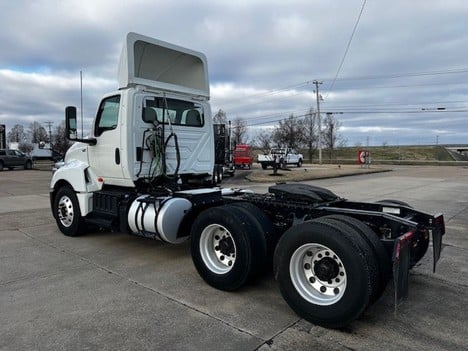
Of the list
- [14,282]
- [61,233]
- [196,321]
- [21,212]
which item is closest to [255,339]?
[196,321]

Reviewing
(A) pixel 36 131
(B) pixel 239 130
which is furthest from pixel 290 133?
(A) pixel 36 131

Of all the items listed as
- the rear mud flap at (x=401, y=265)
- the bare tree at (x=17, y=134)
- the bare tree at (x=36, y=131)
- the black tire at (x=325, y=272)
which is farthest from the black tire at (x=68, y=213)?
the bare tree at (x=17, y=134)

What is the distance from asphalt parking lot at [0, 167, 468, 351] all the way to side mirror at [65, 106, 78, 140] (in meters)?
1.93

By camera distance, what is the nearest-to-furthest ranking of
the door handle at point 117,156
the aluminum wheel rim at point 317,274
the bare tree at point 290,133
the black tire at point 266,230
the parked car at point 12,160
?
the aluminum wheel rim at point 317,274 → the black tire at point 266,230 → the door handle at point 117,156 → the parked car at point 12,160 → the bare tree at point 290,133

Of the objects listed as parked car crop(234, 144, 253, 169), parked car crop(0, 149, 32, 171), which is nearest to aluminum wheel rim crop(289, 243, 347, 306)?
parked car crop(234, 144, 253, 169)

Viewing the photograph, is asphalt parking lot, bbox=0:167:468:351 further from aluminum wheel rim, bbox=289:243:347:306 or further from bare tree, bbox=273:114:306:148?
bare tree, bbox=273:114:306:148

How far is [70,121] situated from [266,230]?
159 inches

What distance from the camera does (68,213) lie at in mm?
7297

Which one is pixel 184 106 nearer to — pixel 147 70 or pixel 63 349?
pixel 147 70

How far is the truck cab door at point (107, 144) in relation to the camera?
6.35 m

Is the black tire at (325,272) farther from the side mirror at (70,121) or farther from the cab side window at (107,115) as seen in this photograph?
the side mirror at (70,121)

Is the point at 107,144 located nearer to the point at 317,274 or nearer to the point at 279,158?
the point at 317,274

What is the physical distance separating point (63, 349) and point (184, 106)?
455 cm

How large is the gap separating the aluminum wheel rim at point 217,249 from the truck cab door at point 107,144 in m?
2.29
